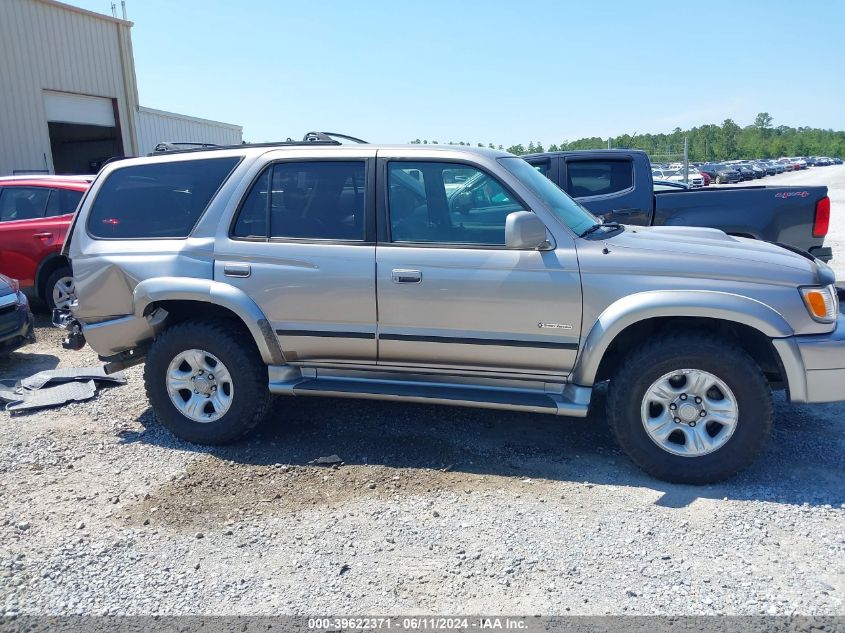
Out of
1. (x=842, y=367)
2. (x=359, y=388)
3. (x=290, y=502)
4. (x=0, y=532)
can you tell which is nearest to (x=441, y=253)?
(x=359, y=388)

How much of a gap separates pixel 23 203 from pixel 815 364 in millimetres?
9030

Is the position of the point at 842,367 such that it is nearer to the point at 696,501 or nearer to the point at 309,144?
the point at 696,501

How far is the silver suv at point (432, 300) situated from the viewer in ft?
12.3

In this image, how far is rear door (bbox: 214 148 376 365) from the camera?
4.21m

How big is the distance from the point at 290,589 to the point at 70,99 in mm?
16958

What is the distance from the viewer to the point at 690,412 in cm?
380

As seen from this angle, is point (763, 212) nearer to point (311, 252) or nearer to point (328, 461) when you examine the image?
point (311, 252)

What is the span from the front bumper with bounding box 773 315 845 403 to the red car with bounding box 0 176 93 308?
25.9 feet

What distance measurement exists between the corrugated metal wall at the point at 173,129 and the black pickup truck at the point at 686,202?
1274 cm

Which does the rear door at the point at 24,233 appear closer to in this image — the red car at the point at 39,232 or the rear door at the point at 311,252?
the red car at the point at 39,232

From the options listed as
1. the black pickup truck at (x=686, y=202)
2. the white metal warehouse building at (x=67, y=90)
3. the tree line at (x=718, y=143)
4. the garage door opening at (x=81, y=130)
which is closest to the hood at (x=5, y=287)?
the black pickup truck at (x=686, y=202)

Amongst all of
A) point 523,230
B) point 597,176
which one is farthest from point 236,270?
point 597,176

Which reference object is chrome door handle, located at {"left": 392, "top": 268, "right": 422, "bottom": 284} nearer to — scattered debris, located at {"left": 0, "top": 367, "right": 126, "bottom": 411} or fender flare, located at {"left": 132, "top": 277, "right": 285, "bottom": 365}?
fender flare, located at {"left": 132, "top": 277, "right": 285, "bottom": 365}

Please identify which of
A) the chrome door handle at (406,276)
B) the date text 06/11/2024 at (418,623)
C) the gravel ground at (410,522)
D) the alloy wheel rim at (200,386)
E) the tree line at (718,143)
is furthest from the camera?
the tree line at (718,143)
